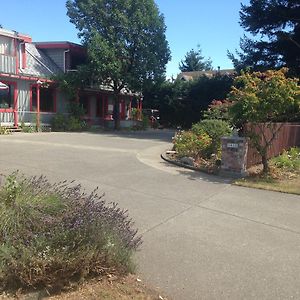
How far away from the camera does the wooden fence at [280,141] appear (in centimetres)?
1134

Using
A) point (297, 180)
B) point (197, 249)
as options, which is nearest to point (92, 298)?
point (197, 249)

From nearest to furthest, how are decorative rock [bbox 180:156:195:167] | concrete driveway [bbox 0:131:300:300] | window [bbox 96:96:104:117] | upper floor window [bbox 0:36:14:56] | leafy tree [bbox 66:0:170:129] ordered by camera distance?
concrete driveway [bbox 0:131:300:300], decorative rock [bbox 180:156:195:167], upper floor window [bbox 0:36:14:56], leafy tree [bbox 66:0:170:129], window [bbox 96:96:104:117]

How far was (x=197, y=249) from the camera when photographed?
4.93m

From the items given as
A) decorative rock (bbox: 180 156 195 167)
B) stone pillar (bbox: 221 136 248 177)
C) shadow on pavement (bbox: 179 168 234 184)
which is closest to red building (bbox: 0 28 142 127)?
decorative rock (bbox: 180 156 195 167)

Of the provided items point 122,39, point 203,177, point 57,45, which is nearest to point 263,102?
point 203,177

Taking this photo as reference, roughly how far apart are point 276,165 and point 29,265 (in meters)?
9.60

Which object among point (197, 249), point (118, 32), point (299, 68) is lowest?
point (197, 249)

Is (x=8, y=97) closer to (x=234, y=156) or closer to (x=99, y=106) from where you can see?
(x=99, y=106)

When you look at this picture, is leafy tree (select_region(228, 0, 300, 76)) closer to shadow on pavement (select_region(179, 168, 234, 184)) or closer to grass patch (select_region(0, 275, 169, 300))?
shadow on pavement (select_region(179, 168, 234, 184))

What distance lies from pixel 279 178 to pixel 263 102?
2.07 metres

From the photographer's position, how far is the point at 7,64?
21.0 metres

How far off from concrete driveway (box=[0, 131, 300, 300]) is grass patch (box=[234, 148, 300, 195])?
45 centimetres

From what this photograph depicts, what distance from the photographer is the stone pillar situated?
10242 mm

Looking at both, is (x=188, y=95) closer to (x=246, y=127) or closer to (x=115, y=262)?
(x=246, y=127)
